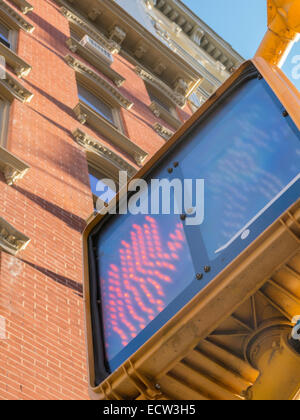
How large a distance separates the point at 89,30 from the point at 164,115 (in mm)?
4216

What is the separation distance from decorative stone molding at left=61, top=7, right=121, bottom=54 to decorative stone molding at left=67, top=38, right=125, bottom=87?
234 cm

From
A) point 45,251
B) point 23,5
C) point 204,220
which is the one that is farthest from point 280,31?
point 23,5

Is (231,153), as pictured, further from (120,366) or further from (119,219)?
(120,366)

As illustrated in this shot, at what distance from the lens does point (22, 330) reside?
6.55 m

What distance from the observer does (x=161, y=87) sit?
71.5ft

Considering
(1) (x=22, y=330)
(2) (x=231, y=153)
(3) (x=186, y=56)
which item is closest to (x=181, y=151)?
(2) (x=231, y=153)

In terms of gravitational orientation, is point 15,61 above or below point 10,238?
above

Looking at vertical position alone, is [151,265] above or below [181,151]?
below

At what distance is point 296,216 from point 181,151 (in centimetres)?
112

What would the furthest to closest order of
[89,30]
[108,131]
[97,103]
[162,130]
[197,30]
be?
[197,30] → [89,30] → [162,130] → [97,103] → [108,131]

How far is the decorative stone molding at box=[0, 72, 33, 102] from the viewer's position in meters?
11.7

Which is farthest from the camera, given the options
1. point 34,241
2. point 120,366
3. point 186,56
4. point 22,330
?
point 186,56

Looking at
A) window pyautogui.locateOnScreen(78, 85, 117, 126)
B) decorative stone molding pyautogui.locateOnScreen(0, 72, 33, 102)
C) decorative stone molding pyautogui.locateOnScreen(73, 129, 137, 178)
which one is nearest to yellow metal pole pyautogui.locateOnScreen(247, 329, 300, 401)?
decorative stone molding pyautogui.locateOnScreen(0, 72, 33, 102)

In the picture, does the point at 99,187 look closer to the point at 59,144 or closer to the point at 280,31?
the point at 59,144
